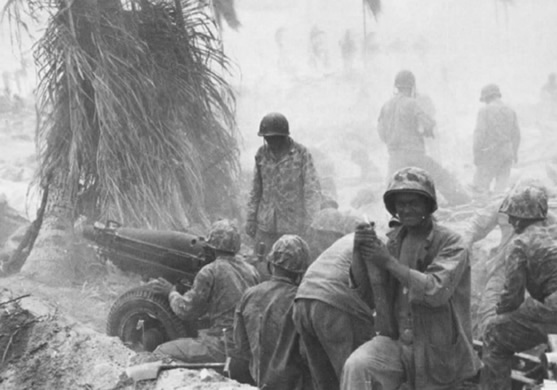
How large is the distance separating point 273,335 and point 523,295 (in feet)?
4.90

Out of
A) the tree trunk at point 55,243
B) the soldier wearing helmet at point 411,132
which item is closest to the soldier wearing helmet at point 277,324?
the tree trunk at point 55,243

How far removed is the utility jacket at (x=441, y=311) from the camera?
98.4 inches

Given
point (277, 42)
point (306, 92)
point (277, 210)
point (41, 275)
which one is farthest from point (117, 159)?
point (277, 42)

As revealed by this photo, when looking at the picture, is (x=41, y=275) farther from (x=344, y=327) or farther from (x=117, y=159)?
(x=344, y=327)

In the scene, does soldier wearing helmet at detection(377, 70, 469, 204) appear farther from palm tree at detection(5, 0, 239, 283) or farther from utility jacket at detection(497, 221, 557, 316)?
utility jacket at detection(497, 221, 557, 316)

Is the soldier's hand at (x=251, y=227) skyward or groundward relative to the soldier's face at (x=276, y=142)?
groundward

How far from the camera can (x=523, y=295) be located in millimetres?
3350

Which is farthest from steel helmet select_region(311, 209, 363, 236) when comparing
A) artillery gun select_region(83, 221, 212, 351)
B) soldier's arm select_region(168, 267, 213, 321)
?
soldier's arm select_region(168, 267, 213, 321)

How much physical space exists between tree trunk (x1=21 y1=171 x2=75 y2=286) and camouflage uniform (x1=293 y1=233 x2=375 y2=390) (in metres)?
4.27

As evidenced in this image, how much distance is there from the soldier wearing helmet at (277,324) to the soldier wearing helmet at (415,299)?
0.81 meters

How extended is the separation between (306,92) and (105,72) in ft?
73.0

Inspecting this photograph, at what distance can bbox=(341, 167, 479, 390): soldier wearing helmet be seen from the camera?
254cm

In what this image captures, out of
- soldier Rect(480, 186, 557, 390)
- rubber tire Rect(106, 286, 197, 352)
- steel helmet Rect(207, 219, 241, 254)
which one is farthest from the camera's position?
rubber tire Rect(106, 286, 197, 352)

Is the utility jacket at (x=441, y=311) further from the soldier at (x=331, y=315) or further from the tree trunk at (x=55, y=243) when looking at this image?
the tree trunk at (x=55, y=243)
